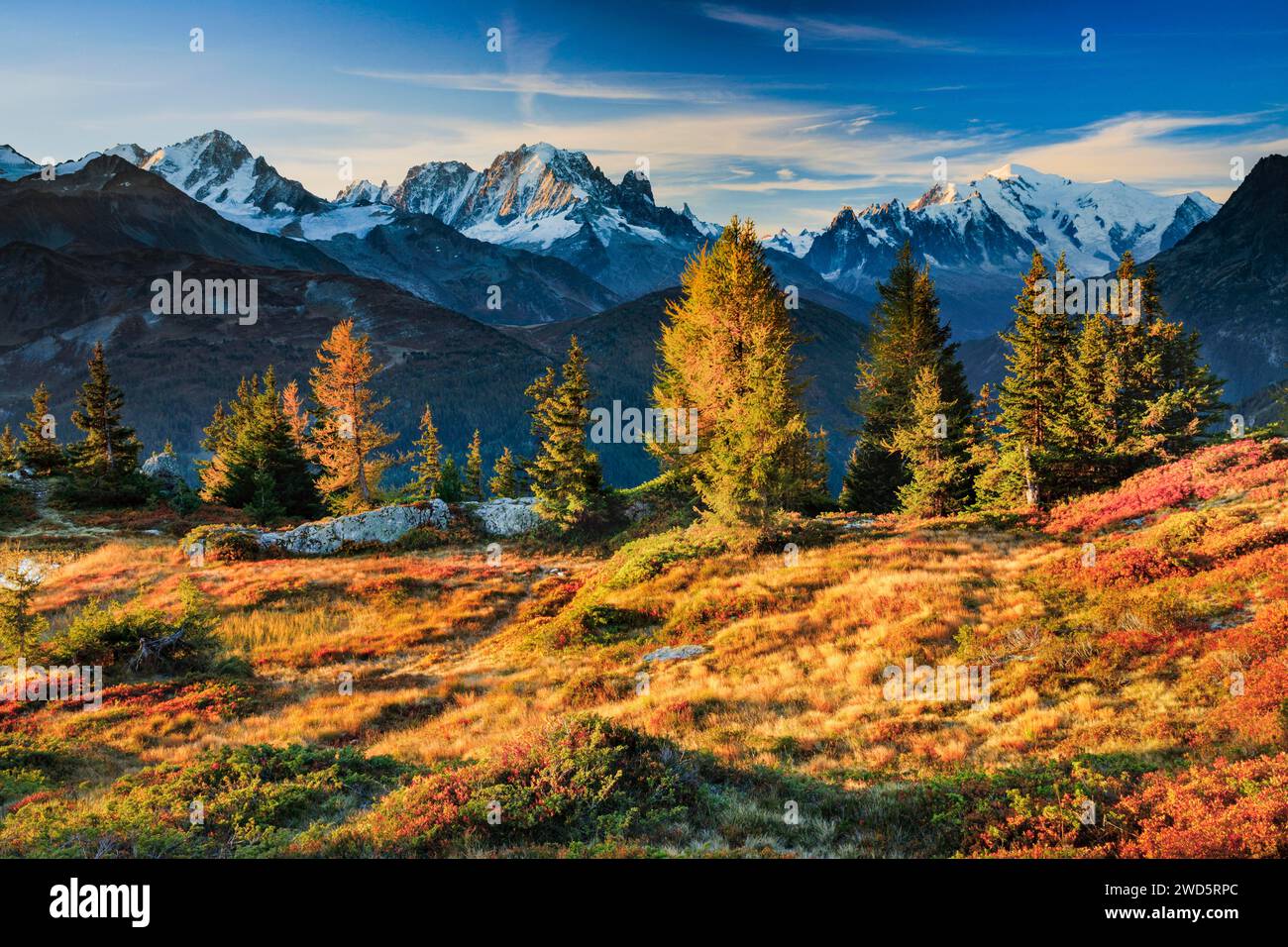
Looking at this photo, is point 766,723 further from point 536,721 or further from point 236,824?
point 236,824

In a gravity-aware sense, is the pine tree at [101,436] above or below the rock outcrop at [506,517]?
above

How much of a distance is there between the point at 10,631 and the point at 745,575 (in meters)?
19.9

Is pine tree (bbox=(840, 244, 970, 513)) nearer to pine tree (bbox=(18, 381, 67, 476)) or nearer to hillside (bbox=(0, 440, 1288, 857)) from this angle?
hillside (bbox=(0, 440, 1288, 857))

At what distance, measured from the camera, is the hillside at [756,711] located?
267 inches

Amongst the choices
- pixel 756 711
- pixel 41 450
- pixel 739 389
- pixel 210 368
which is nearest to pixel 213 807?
pixel 756 711

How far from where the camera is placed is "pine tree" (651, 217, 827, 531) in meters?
21.7

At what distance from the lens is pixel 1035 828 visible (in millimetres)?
6332

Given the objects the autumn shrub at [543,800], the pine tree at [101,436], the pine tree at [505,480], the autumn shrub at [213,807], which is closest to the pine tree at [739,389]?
the autumn shrub at [543,800]

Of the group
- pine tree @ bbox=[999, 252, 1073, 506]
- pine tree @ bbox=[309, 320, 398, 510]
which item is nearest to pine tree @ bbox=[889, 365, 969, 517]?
pine tree @ bbox=[999, 252, 1073, 506]

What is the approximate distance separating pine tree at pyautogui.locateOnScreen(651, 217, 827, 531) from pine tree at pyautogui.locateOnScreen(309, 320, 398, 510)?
19593 mm

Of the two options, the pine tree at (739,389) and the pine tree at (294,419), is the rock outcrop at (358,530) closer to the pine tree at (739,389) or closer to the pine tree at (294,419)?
the pine tree at (294,419)

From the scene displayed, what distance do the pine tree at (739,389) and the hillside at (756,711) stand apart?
2587 millimetres
